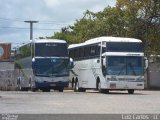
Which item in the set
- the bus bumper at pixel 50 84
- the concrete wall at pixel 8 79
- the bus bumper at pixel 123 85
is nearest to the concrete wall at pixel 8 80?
the concrete wall at pixel 8 79

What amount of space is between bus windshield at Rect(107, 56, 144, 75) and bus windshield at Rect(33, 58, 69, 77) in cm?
541

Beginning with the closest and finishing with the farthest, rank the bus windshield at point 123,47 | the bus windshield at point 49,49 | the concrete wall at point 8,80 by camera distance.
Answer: the bus windshield at point 123,47
the bus windshield at point 49,49
the concrete wall at point 8,80

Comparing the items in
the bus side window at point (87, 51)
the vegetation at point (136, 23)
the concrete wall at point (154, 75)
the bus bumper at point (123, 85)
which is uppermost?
the vegetation at point (136, 23)

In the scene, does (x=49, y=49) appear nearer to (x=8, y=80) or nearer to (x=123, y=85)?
(x=123, y=85)

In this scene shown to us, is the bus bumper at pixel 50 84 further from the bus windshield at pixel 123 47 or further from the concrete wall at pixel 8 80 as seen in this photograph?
the concrete wall at pixel 8 80

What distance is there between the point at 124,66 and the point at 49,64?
668cm

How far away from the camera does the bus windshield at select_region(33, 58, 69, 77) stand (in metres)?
40.9

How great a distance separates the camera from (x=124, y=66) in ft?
121

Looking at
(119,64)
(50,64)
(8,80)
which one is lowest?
(8,80)

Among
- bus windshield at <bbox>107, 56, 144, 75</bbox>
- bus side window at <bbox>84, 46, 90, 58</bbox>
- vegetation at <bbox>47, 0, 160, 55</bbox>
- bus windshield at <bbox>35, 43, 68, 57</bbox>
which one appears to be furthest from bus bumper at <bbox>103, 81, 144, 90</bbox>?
vegetation at <bbox>47, 0, 160, 55</bbox>

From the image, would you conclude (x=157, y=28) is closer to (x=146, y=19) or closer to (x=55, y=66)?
(x=146, y=19)

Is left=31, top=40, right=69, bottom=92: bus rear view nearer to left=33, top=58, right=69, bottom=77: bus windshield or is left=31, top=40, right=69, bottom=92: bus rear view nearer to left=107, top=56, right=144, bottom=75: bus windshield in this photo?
left=33, top=58, right=69, bottom=77: bus windshield

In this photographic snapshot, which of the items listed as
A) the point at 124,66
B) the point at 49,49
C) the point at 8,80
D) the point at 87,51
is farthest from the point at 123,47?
the point at 8,80

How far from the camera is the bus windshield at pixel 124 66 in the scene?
36.8 meters
